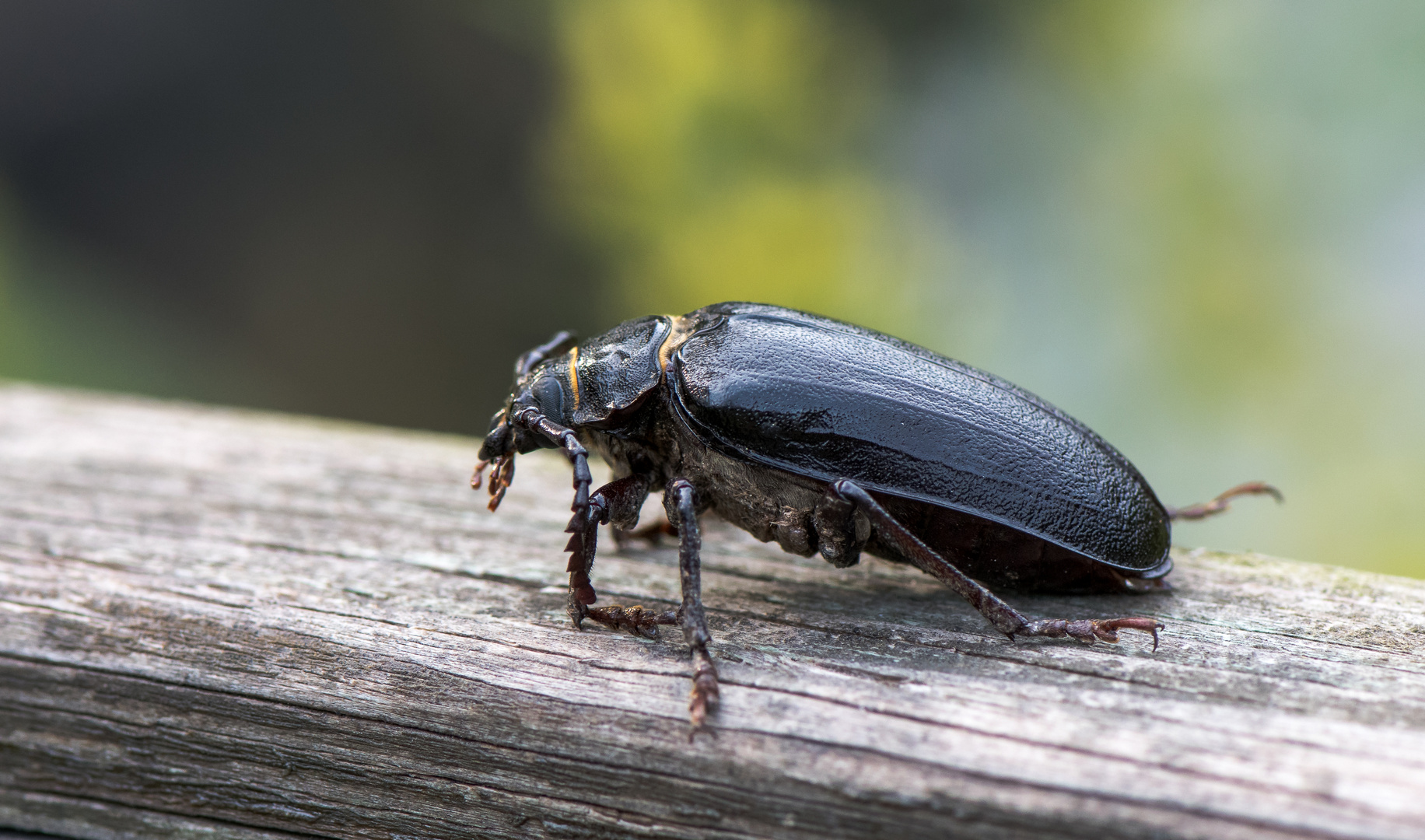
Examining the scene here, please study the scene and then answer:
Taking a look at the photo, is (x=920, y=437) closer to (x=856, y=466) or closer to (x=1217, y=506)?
(x=856, y=466)

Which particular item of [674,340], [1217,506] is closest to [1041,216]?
[1217,506]

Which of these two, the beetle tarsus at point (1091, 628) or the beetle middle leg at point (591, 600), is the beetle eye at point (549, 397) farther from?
the beetle tarsus at point (1091, 628)

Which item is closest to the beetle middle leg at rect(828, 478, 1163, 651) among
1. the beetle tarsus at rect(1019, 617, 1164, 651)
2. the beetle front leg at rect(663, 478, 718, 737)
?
the beetle tarsus at rect(1019, 617, 1164, 651)

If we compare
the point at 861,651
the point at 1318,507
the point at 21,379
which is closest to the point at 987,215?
the point at 1318,507

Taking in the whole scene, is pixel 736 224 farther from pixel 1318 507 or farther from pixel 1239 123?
pixel 1318 507

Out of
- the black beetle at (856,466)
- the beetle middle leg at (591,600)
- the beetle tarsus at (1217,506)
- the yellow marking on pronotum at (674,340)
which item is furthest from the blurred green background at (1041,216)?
the beetle middle leg at (591,600)

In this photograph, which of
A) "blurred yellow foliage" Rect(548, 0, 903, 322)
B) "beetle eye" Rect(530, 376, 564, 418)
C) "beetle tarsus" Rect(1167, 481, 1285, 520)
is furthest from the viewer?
"blurred yellow foliage" Rect(548, 0, 903, 322)

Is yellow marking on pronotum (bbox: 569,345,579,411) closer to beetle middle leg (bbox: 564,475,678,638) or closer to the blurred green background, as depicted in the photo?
beetle middle leg (bbox: 564,475,678,638)
